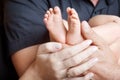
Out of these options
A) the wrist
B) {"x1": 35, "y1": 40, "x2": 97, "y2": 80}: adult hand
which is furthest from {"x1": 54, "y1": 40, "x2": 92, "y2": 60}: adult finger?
the wrist

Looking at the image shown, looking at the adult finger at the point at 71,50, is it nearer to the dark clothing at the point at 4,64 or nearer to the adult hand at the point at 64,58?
the adult hand at the point at 64,58

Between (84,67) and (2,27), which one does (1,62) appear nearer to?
(2,27)

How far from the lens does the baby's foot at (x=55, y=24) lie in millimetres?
960

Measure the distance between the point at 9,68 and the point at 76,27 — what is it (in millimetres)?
421

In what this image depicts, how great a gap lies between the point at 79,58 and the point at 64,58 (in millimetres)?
51

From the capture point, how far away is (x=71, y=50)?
3.04ft

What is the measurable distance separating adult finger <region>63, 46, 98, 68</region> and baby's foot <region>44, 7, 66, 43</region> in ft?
0.29

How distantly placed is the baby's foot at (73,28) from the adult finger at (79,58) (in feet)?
0.18

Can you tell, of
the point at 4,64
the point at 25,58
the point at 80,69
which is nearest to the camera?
the point at 80,69

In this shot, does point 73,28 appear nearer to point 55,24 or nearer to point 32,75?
point 55,24

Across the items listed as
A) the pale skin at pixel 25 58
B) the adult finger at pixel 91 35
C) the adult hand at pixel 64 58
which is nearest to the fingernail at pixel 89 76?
the adult hand at pixel 64 58

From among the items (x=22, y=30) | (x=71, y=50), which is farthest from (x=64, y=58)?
(x=22, y=30)

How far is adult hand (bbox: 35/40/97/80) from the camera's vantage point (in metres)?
0.92

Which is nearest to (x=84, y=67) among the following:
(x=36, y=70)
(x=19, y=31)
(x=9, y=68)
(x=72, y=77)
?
(x=72, y=77)
